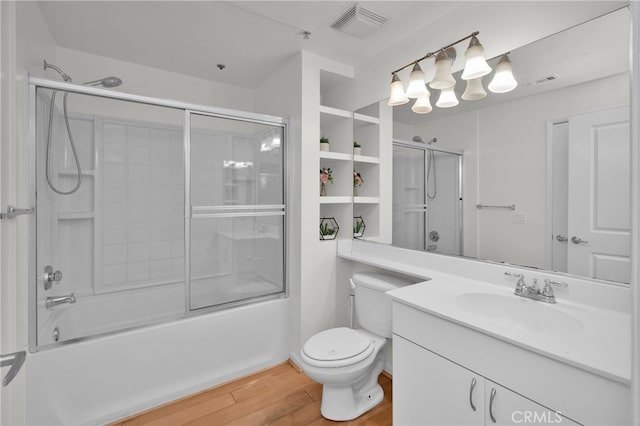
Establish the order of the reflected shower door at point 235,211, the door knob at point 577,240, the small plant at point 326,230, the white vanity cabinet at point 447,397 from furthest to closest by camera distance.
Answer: the small plant at point 326,230, the reflected shower door at point 235,211, the door knob at point 577,240, the white vanity cabinet at point 447,397

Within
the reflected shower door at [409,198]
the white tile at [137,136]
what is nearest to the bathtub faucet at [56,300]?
the white tile at [137,136]

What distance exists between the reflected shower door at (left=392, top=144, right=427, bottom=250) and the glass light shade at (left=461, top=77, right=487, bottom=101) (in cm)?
43

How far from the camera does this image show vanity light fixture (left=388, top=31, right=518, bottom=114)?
4.89 feet

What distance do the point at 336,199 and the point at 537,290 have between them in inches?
56.0

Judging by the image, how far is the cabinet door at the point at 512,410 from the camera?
3.06 feet

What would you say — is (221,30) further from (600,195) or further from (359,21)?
(600,195)

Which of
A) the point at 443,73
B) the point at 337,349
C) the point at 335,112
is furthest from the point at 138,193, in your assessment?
the point at 443,73

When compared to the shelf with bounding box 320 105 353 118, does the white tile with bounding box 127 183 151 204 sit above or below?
below

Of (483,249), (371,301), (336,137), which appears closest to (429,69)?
(336,137)

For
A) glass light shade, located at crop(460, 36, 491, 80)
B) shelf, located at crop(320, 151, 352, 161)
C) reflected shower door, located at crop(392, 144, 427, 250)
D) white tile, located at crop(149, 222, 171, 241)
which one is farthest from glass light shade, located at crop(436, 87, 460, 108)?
white tile, located at crop(149, 222, 171, 241)

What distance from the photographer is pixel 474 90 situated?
5.29 feet

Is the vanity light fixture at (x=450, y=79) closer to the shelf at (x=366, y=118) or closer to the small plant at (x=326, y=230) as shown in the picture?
the shelf at (x=366, y=118)

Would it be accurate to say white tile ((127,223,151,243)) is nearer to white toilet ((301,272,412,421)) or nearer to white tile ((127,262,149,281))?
white tile ((127,262,149,281))

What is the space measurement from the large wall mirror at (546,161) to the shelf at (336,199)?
0.71 meters
